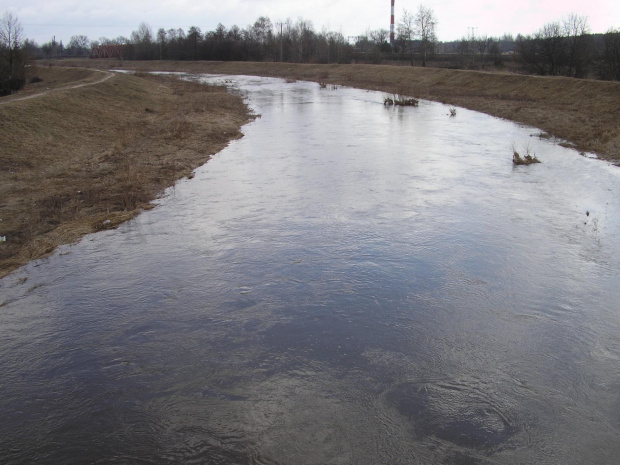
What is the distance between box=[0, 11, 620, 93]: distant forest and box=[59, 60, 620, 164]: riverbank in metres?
7.86

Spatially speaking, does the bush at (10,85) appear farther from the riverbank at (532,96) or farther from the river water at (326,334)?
the river water at (326,334)

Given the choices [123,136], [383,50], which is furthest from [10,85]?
[383,50]

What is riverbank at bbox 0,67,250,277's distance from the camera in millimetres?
9625

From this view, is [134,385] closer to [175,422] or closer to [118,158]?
[175,422]

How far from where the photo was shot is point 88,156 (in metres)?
15.4

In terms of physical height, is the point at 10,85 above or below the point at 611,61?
below

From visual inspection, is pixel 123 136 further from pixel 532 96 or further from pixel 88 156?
pixel 532 96

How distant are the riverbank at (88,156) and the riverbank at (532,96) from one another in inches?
492

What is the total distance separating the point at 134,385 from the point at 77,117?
17141 millimetres

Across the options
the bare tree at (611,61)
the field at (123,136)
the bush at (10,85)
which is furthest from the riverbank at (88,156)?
the bare tree at (611,61)

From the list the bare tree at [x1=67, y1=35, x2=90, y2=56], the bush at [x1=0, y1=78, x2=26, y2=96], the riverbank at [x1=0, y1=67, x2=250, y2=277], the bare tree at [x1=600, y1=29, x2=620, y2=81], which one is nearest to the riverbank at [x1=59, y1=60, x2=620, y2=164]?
the bare tree at [x1=600, y1=29, x2=620, y2=81]

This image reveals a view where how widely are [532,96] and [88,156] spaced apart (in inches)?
957

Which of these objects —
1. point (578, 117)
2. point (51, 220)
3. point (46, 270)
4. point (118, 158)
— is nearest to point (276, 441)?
point (46, 270)

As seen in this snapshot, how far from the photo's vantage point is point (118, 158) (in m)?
15.1
